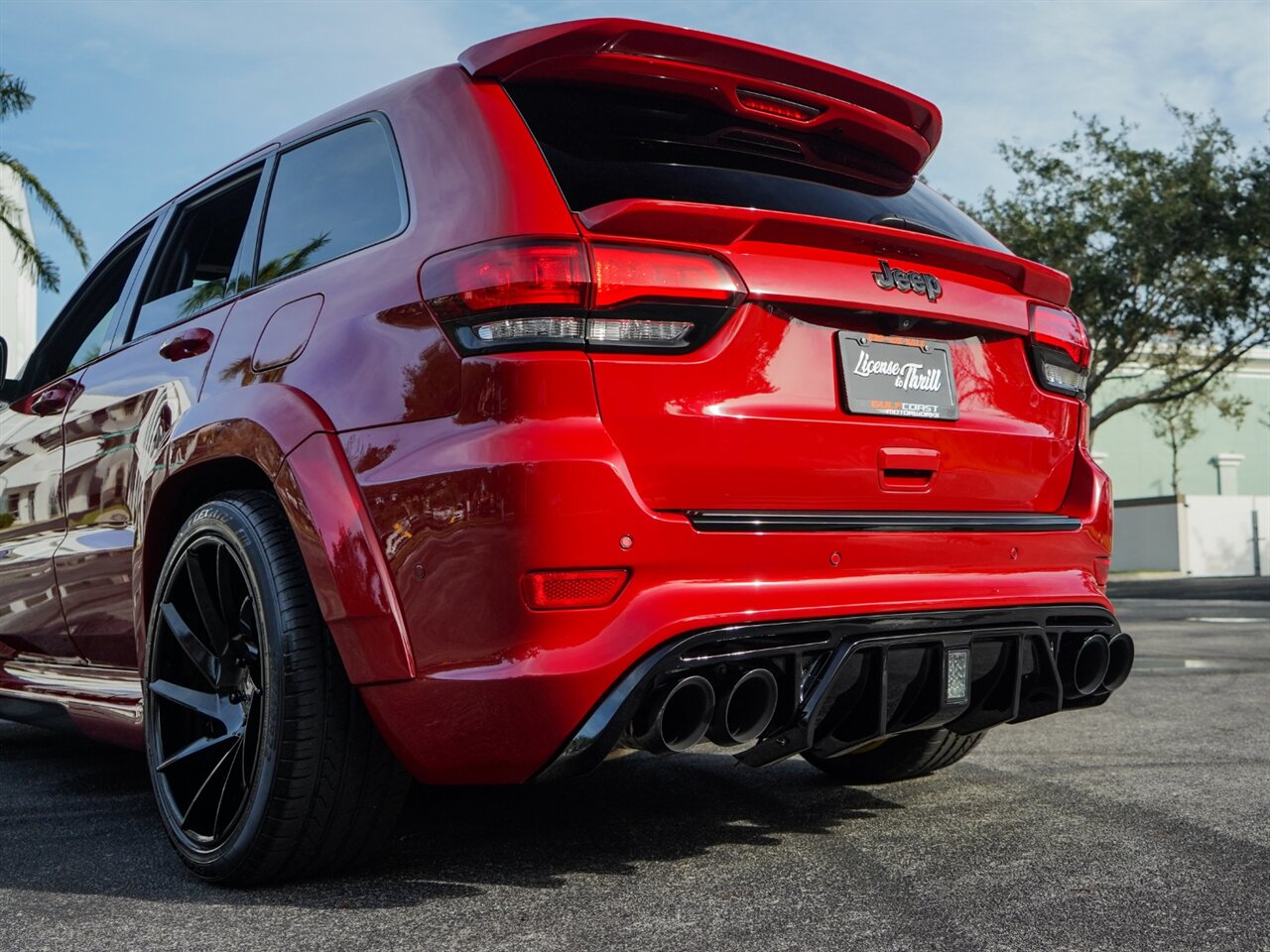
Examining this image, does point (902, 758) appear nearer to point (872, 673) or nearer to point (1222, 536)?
point (872, 673)

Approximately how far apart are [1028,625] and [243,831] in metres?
1.73

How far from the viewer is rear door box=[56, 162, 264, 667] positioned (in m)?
3.53

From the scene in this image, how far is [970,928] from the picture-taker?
253cm

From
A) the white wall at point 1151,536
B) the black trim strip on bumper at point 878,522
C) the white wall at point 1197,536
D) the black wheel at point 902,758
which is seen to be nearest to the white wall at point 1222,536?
the white wall at point 1197,536

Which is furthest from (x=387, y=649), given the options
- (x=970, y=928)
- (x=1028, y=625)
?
(x=1028, y=625)

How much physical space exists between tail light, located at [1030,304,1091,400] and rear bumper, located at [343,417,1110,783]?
0.82 metres

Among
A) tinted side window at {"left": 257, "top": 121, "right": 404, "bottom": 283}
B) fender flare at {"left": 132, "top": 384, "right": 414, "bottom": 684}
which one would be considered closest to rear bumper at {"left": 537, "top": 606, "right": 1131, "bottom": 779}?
fender flare at {"left": 132, "top": 384, "right": 414, "bottom": 684}

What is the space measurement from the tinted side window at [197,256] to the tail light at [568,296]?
3.83 ft

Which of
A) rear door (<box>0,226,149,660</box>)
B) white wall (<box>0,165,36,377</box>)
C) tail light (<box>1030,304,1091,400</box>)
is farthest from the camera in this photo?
white wall (<box>0,165,36,377</box>)

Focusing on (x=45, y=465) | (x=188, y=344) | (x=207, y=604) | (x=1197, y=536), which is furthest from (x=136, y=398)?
(x=1197, y=536)

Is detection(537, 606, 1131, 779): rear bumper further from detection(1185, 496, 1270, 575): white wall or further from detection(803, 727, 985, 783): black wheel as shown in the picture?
detection(1185, 496, 1270, 575): white wall

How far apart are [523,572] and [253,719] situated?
0.83 meters

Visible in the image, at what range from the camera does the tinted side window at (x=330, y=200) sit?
3033 mm

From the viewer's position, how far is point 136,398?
3684 millimetres
